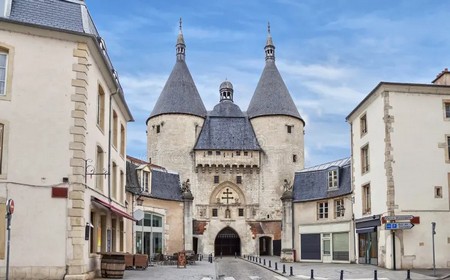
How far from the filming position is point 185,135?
63.8m

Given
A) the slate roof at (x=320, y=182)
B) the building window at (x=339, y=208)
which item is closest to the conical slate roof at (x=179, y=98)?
the slate roof at (x=320, y=182)

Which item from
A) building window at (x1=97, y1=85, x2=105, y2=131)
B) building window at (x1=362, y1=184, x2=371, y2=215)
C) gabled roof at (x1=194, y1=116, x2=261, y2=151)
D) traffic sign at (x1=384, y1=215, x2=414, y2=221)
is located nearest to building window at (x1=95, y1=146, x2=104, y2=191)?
building window at (x1=97, y1=85, x2=105, y2=131)

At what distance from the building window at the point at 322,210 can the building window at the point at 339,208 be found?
53.8 inches

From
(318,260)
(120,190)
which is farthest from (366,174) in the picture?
(120,190)

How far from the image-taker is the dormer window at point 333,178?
40688 mm

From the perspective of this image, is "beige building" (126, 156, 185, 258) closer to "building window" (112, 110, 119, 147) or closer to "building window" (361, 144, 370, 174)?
"building window" (112, 110, 119, 147)

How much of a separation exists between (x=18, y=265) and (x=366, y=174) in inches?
833

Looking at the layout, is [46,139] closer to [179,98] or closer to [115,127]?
[115,127]

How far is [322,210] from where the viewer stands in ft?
137

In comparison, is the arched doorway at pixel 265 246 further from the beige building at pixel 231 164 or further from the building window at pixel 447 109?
the building window at pixel 447 109

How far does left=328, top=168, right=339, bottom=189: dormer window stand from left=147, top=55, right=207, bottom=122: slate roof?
86.4 feet

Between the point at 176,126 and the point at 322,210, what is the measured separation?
2608 centimetres

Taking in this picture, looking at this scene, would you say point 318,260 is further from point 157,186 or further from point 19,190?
point 19,190

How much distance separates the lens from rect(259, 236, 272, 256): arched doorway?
2481 inches
